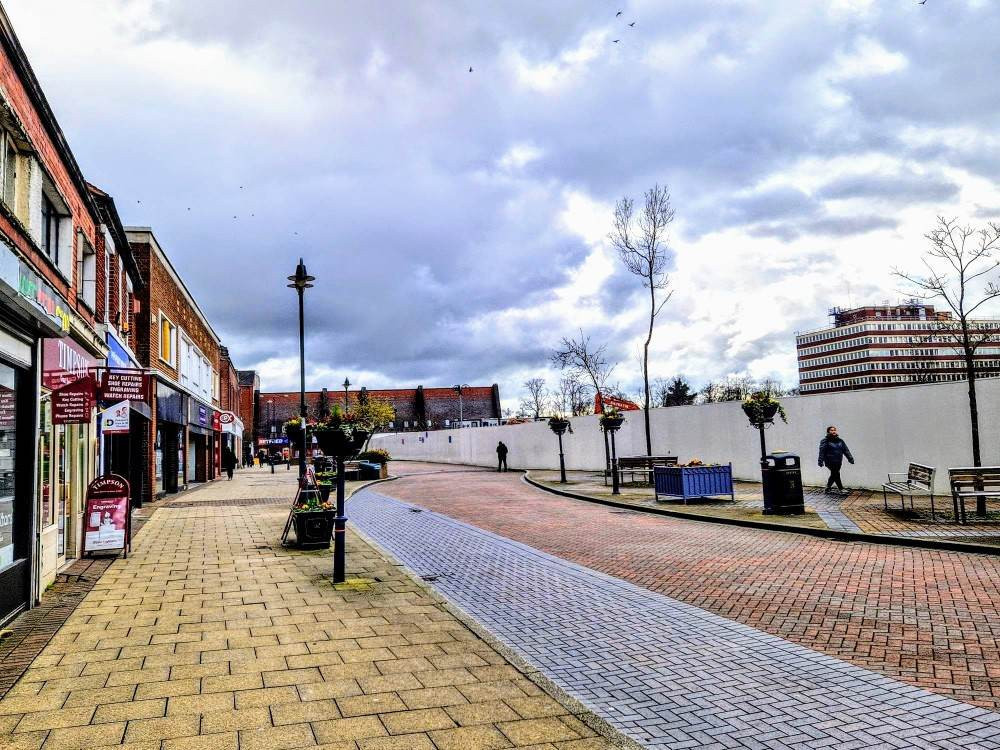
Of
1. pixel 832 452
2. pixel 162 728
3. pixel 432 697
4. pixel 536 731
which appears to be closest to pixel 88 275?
pixel 162 728

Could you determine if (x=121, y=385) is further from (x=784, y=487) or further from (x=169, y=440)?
(x=169, y=440)

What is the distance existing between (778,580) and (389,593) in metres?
4.48

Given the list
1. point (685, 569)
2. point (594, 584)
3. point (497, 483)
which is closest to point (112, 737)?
point (594, 584)

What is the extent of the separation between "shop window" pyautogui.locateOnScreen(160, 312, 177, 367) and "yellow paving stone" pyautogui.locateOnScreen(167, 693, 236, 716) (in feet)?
64.4

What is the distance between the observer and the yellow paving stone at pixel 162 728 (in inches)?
159

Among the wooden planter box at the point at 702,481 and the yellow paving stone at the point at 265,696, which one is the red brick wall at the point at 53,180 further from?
the wooden planter box at the point at 702,481

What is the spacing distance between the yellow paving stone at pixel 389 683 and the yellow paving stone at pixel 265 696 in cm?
47

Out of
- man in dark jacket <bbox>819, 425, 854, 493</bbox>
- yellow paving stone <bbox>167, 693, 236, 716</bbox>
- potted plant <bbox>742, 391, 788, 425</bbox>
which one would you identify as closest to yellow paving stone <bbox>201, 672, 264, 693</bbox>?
yellow paving stone <bbox>167, 693, 236, 716</bbox>

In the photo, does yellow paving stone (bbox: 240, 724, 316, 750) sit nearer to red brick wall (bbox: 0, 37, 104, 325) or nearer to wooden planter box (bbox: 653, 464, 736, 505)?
red brick wall (bbox: 0, 37, 104, 325)

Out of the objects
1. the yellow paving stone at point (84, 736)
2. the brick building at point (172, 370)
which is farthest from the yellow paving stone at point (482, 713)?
the brick building at point (172, 370)

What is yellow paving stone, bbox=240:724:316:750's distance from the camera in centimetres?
393

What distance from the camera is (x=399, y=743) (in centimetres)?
397

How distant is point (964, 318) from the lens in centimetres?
1393

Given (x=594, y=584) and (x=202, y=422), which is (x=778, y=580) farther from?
(x=202, y=422)
